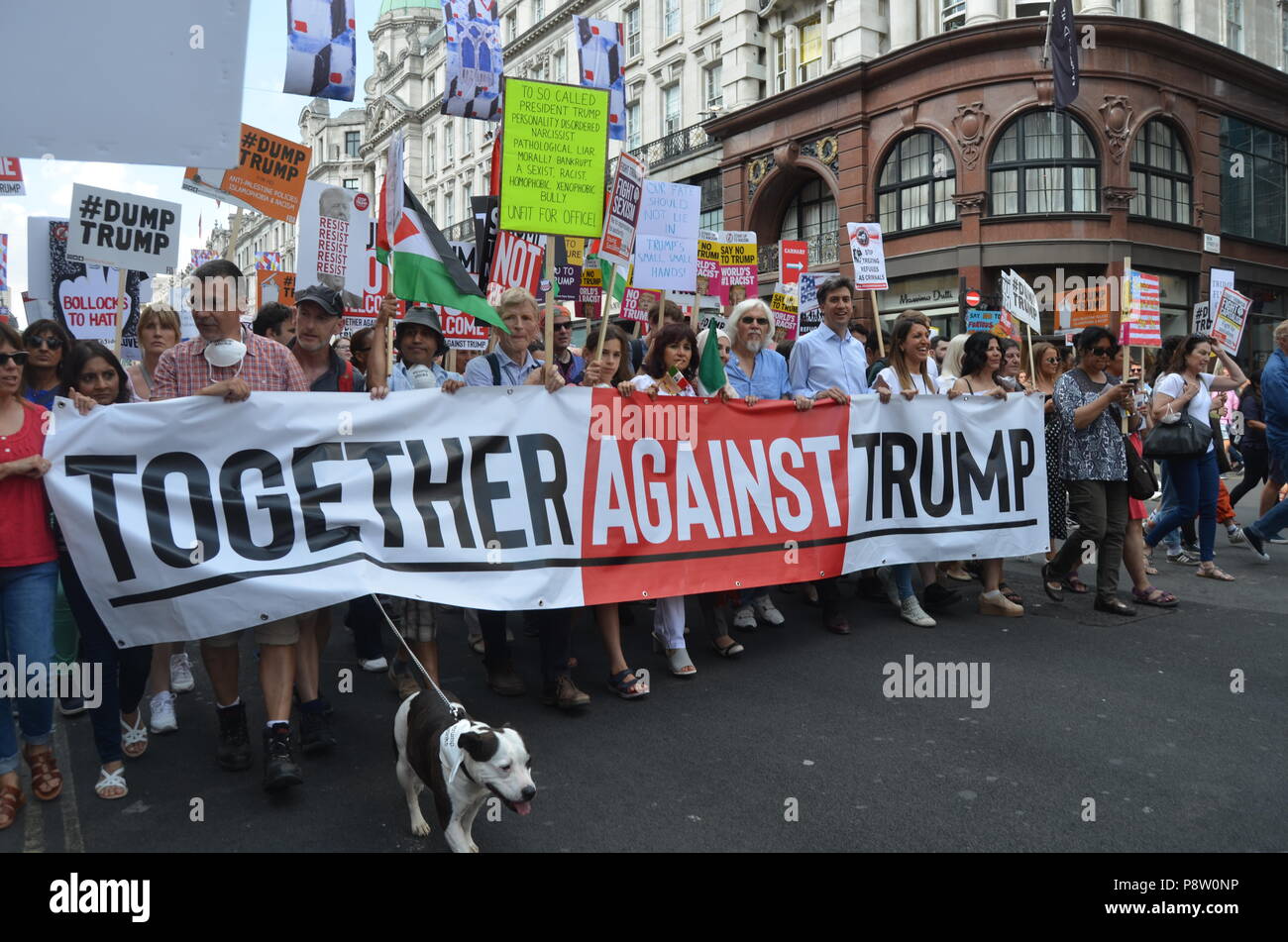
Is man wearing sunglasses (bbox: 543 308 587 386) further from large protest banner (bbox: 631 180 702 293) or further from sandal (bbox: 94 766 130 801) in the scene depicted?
sandal (bbox: 94 766 130 801)

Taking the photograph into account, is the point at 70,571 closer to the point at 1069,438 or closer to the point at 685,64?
the point at 1069,438

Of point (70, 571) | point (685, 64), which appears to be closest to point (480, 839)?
point (70, 571)

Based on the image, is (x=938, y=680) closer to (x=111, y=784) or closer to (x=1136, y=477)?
(x=1136, y=477)

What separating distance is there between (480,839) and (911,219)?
968 inches

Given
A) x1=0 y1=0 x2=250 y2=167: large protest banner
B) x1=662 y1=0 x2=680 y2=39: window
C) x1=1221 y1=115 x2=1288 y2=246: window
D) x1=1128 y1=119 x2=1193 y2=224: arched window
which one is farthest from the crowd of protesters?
x1=662 y1=0 x2=680 y2=39: window

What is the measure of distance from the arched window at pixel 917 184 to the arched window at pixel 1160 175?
14.5ft

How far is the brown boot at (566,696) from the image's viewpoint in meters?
4.86

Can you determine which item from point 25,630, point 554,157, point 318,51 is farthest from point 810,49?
point 25,630

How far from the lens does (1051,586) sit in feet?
24.0

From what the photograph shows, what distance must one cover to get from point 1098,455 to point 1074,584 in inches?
53.0

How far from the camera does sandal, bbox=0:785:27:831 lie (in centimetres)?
365

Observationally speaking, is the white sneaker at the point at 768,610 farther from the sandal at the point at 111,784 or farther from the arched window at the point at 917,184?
the arched window at the point at 917,184

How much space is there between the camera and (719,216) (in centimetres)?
3209

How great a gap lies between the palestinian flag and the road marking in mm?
2761
